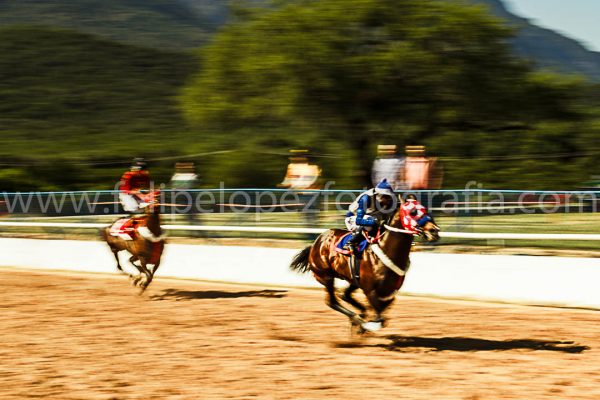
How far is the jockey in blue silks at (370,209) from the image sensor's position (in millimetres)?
9336

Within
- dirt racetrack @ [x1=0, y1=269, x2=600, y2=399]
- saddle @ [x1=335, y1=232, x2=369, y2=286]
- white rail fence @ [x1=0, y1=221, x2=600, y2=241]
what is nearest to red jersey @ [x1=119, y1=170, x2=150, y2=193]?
dirt racetrack @ [x1=0, y1=269, x2=600, y2=399]

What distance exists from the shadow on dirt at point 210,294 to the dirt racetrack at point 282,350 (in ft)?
0.29

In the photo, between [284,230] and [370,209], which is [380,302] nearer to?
[370,209]

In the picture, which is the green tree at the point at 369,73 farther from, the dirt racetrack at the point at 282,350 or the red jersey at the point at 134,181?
the dirt racetrack at the point at 282,350

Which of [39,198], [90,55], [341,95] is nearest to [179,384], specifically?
[39,198]

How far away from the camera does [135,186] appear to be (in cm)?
1332

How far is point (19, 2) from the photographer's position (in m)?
169

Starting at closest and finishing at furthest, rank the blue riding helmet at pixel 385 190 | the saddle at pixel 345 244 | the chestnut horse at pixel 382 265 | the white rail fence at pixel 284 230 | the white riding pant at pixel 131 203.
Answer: the chestnut horse at pixel 382 265 < the blue riding helmet at pixel 385 190 < the saddle at pixel 345 244 < the white rail fence at pixel 284 230 < the white riding pant at pixel 131 203

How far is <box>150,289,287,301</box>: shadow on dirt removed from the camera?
1312 centimetres

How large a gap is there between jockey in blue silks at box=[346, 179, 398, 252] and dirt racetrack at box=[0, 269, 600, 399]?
3.81 ft

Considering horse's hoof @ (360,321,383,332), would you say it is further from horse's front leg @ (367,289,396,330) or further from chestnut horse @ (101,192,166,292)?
chestnut horse @ (101,192,166,292)

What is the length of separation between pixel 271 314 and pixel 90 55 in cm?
12166

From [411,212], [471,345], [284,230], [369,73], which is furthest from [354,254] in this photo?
[369,73]

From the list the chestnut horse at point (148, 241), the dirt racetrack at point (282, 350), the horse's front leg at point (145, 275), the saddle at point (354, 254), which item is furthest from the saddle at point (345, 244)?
the horse's front leg at point (145, 275)
